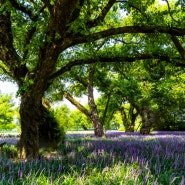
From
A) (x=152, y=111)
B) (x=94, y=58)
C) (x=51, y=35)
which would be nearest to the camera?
(x=51, y=35)

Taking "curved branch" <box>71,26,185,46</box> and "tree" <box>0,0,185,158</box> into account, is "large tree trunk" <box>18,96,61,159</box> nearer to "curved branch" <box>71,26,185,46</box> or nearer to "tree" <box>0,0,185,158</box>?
"tree" <box>0,0,185,158</box>

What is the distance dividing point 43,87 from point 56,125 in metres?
3.65

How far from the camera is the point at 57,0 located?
6840 mm

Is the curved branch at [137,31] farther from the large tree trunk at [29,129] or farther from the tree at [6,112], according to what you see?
the tree at [6,112]

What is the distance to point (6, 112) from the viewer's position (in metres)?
48.2

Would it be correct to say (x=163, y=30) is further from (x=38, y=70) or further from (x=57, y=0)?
(x=38, y=70)

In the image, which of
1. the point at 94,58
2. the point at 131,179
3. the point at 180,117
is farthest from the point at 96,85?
the point at 131,179

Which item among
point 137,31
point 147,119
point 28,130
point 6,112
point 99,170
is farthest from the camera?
point 6,112

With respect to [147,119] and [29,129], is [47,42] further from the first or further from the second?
[147,119]

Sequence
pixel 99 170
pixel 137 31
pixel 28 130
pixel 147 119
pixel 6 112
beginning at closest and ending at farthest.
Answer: pixel 99 170
pixel 137 31
pixel 28 130
pixel 147 119
pixel 6 112

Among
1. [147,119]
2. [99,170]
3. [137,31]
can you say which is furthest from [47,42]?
[147,119]

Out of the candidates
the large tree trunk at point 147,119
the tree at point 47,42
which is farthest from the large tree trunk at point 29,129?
the large tree trunk at point 147,119

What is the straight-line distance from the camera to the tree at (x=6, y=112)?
48.0 m

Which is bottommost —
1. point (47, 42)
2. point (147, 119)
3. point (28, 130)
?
point (28, 130)
